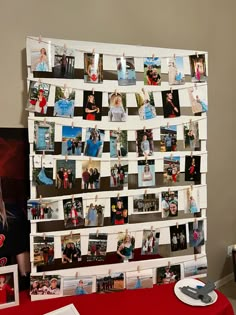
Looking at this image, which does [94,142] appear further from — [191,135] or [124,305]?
[124,305]

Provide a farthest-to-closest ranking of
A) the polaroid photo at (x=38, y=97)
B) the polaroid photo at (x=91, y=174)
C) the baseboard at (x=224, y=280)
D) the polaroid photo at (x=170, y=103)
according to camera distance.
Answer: the baseboard at (x=224, y=280), the polaroid photo at (x=170, y=103), the polaroid photo at (x=91, y=174), the polaroid photo at (x=38, y=97)

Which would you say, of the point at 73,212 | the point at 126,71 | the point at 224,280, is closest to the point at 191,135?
the point at 126,71

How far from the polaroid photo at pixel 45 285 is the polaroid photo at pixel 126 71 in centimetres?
100

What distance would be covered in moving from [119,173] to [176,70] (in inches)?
24.2

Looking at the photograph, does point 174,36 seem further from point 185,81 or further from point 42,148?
point 42,148

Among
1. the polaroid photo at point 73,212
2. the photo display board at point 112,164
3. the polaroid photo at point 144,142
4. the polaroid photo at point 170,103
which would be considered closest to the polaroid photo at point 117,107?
the photo display board at point 112,164

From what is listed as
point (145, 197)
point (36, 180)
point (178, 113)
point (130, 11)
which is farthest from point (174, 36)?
point (36, 180)

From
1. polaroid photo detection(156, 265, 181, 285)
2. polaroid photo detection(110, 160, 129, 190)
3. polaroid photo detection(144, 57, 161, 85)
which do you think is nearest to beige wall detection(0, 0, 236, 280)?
polaroid photo detection(144, 57, 161, 85)

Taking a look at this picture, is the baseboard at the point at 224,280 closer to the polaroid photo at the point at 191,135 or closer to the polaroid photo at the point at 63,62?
the polaroid photo at the point at 191,135

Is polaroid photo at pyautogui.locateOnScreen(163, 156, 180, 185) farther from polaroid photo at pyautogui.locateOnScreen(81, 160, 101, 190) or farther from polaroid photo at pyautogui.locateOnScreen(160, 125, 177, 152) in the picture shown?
polaroid photo at pyautogui.locateOnScreen(81, 160, 101, 190)

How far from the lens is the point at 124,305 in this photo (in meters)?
1.51

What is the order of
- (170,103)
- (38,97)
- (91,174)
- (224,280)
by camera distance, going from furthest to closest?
1. (224,280)
2. (170,103)
3. (91,174)
4. (38,97)

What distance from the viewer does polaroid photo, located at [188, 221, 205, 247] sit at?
1.76 m

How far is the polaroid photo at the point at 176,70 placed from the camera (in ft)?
5.48
